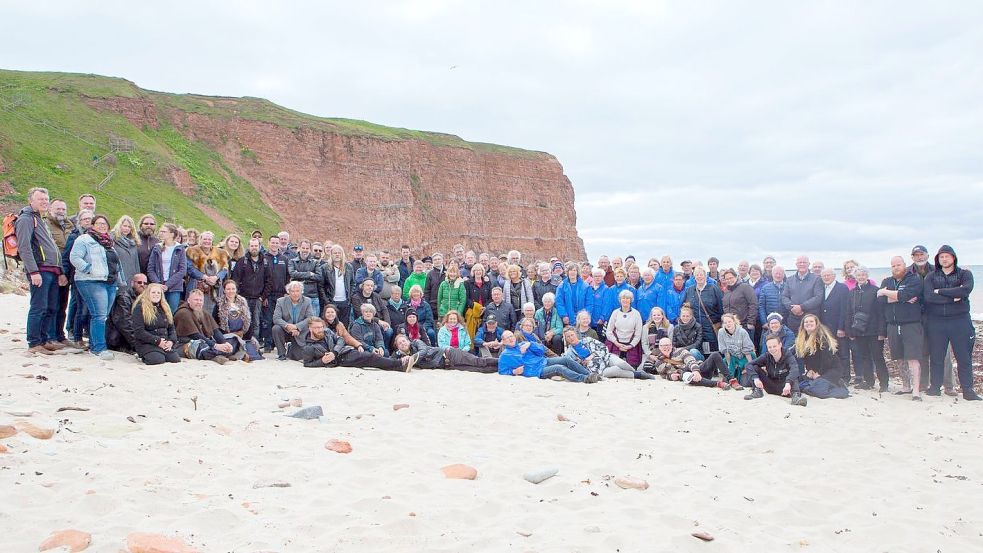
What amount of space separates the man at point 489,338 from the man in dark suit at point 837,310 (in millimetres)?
5715

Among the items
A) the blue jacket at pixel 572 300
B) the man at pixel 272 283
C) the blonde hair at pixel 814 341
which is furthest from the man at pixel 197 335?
the blonde hair at pixel 814 341

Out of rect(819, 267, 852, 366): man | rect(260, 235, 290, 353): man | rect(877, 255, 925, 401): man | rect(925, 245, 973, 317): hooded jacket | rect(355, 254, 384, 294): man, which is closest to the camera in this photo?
rect(925, 245, 973, 317): hooded jacket

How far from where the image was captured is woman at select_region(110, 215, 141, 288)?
9.55 meters

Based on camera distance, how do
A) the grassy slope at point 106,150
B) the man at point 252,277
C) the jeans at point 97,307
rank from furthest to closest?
the grassy slope at point 106,150 < the man at point 252,277 < the jeans at point 97,307

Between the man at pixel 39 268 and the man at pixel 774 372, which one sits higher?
the man at pixel 39 268

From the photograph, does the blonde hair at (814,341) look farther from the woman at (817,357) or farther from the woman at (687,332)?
the woman at (687,332)

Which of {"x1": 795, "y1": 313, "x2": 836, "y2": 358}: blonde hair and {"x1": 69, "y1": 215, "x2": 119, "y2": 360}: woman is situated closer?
{"x1": 69, "y1": 215, "x2": 119, "y2": 360}: woman

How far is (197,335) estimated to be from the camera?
1031 centimetres

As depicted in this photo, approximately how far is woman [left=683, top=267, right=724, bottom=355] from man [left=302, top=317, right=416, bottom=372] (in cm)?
540

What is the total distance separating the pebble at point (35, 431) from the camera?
5.42 m

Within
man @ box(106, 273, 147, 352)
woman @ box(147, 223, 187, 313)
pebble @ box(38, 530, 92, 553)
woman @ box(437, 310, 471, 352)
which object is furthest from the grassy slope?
pebble @ box(38, 530, 92, 553)

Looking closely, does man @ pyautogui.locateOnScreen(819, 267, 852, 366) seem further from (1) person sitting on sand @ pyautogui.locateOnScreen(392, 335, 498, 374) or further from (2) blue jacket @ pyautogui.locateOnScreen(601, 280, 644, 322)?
(1) person sitting on sand @ pyautogui.locateOnScreen(392, 335, 498, 374)

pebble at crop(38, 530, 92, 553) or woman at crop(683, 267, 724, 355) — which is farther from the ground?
woman at crop(683, 267, 724, 355)

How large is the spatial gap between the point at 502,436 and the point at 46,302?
700 centimetres
